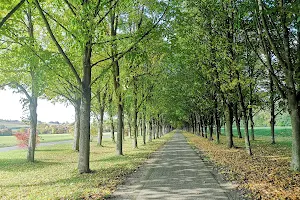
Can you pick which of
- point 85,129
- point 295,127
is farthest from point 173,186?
point 295,127

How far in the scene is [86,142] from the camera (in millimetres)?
11531

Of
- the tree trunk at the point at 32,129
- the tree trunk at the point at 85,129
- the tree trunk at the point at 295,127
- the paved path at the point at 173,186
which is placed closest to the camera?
the paved path at the point at 173,186

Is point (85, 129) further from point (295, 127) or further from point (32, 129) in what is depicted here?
point (295, 127)

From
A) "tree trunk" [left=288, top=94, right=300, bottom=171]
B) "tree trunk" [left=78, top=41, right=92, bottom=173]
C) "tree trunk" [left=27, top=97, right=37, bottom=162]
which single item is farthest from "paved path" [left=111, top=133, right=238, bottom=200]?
"tree trunk" [left=27, top=97, right=37, bottom=162]

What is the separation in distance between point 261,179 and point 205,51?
12.2 metres

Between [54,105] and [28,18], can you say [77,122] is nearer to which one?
[54,105]

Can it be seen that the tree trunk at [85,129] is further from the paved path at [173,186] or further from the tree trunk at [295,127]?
the tree trunk at [295,127]

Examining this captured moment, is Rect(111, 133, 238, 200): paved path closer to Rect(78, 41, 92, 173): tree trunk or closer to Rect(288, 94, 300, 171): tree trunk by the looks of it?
Rect(78, 41, 92, 173): tree trunk

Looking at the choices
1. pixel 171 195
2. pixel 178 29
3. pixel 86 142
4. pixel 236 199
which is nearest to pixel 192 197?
pixel 171 195

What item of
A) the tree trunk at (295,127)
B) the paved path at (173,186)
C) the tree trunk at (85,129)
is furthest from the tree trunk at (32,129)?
the tree trunk at (295,127)

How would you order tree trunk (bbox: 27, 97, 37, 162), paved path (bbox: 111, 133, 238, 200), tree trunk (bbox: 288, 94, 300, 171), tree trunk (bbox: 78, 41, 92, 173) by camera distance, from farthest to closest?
tree trunk (bbox: 27, 97, 37, 162) < tree trunk (bbox: 78, 41, 92, 173) < tree trunk (bbox: 288, 94, 300, 171) < paved path (bbox: 111, 133, 238, 200)

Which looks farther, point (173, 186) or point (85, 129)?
point (85, 129)

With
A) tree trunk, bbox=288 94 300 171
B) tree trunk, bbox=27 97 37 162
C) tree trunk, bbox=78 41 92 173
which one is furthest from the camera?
tree trunk, bbox=27 97 37 162

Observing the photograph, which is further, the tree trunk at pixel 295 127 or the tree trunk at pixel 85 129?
the tree trunk at pixel 85 129
